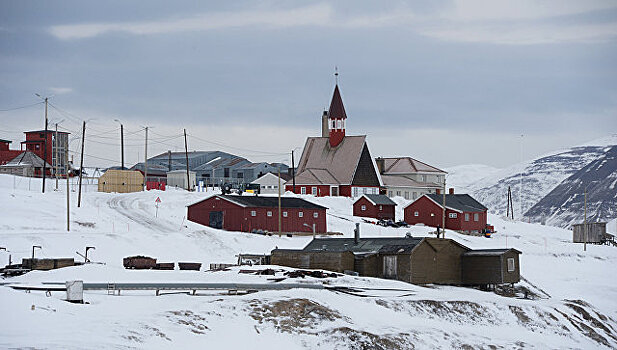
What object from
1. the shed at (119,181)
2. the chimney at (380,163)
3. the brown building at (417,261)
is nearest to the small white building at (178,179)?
the shed at (119,181)

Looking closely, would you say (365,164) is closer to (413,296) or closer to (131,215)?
(131,215)

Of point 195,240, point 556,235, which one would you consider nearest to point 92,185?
point 195,240

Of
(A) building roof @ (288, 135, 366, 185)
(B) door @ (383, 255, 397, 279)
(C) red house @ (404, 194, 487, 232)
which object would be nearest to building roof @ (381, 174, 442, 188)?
(A) building roof @ (288, 135, 366, 185)

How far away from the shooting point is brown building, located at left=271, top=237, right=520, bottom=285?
1882 inches

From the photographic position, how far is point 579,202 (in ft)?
570

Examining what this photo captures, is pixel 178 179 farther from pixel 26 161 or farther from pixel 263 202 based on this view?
pixel 263 202

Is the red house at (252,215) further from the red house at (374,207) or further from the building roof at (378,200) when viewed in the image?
the building roof at (378,200)

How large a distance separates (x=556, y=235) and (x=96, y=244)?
5756cm

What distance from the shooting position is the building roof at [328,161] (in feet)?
330

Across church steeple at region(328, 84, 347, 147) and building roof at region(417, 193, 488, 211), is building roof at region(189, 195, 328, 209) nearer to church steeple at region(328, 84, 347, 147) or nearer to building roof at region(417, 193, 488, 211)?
building roof at region(417, 193, 488, 211)

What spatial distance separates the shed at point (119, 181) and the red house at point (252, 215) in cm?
2360

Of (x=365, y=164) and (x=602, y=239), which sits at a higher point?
(x=365, y=164)

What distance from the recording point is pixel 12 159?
101562 millimetres

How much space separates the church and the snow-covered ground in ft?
103
